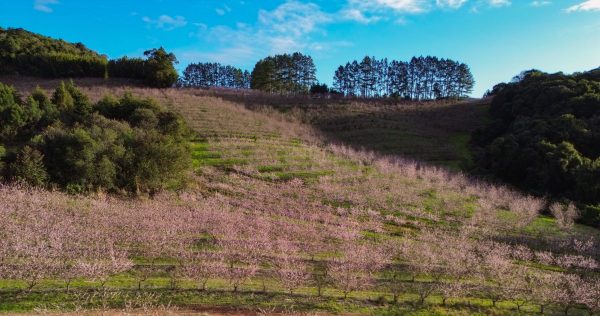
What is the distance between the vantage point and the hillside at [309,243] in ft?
54.0

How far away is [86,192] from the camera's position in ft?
97.8

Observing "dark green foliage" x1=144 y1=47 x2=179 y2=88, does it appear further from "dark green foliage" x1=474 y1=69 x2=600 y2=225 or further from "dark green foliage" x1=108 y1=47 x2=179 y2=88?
"dark green foliage" x1=474 y1=69 x2=600 y2=225

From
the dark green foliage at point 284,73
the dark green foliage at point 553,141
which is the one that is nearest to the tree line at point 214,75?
the dark green foliage at point 284,73

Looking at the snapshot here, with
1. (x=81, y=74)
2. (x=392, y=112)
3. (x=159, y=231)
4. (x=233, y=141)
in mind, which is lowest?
(x=159, y=231)

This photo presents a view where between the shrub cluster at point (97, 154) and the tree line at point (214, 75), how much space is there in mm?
86113

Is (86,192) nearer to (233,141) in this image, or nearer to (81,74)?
(233,141)

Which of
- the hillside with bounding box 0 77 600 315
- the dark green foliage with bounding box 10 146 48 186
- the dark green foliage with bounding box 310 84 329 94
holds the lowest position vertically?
the hillside with bounding box 0 77 600 315

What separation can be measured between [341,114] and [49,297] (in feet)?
218

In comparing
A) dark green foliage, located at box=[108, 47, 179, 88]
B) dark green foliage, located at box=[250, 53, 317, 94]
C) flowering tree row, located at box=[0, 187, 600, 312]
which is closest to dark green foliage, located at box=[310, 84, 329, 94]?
dark green foliage, located at box=[250, 53, 317, 94]

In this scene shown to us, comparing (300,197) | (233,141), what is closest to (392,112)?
(233,141)

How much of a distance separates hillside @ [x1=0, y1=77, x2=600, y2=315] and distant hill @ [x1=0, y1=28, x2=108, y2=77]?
51984 millimetres

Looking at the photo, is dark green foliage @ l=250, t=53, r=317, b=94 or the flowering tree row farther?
dark green foliage @ l=250, t=53, r=317, b=94

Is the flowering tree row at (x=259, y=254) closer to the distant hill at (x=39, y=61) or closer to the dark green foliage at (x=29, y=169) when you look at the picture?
the dark green foliage at (x=29, y=169)

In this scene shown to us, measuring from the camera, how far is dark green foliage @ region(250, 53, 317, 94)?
103 meters
